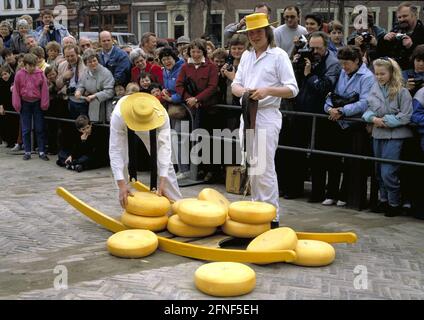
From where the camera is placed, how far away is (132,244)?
5.85 meters

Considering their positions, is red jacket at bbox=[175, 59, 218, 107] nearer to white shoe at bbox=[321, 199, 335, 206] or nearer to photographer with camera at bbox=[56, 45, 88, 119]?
white shoe at bbox=[321, 199, 335, 206]

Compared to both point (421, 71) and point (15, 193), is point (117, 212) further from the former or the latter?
point (421, 71)

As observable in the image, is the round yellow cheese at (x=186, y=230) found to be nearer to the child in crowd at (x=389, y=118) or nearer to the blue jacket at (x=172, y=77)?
the child in crowd at (x=389, y=118)

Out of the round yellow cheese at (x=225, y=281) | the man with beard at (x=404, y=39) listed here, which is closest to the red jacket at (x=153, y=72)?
the man with beard at (x=404, y=39)

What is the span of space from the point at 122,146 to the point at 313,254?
7.57ft

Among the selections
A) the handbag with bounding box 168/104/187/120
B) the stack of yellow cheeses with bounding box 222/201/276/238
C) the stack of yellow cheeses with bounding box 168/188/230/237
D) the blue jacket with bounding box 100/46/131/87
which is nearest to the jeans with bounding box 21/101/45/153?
the blue jacket with bounding box 100/46/131/87

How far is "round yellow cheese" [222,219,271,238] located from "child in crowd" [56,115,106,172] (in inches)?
199

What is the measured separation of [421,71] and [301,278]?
11.6 ft

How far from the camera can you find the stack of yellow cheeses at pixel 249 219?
Result: 604cm

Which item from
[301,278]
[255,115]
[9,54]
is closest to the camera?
[301,278]

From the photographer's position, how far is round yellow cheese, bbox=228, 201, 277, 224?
19.8 ft

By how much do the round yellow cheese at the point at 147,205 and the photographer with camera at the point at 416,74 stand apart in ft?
11.3

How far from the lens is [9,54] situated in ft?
41.8

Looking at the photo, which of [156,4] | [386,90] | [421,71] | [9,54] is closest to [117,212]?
[386,90]
